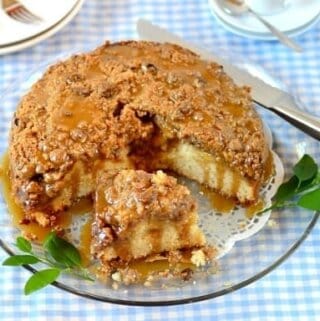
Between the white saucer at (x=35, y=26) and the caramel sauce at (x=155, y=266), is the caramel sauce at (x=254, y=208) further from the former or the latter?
the white saucer at (x=35, y=26)

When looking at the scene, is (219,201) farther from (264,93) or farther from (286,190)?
(264,93)

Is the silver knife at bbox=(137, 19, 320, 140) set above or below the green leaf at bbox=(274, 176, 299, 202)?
above

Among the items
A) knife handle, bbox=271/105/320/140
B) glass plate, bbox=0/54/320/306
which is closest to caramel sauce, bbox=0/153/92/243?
glass plate, bbox=0/54/320/306

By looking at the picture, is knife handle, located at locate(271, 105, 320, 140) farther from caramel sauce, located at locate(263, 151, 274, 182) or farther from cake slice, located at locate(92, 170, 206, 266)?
cake slice, located at locate(92, 170, 206, 266)

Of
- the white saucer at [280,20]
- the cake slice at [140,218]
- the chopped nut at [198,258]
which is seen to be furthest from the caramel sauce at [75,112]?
the white saucer at [280,20]

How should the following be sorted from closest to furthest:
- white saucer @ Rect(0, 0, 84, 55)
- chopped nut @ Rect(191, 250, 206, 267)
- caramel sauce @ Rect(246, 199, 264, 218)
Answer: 1. chopped nut @ Rect(191, 250, 206, 267)
2. caramel sauce @ Rect(246, 199, 264, 218)
3. white saucer @ Rect(0, 0, 84, 55)

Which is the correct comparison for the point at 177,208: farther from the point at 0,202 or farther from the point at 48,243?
the point at 0,202
